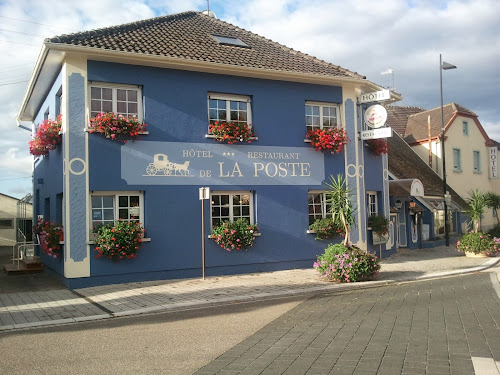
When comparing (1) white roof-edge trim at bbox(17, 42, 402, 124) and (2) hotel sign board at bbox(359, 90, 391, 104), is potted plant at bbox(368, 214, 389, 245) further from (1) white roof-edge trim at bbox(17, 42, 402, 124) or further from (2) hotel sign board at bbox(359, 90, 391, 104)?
(1) white roof-edge trim at bbox(17, 42, 402, 124)

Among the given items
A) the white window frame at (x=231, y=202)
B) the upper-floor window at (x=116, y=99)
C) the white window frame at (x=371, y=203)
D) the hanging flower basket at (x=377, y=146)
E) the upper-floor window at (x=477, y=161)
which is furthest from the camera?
the upper-floor window at (x=477, y=161)

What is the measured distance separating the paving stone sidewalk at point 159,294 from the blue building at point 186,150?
80 cm

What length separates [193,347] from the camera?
650 cm

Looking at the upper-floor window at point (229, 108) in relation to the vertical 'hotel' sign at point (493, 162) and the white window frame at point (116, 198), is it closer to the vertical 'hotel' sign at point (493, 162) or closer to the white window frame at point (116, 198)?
the white window frame at point (116, 198)

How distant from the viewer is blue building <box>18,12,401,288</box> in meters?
12.7

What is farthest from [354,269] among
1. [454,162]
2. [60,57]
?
[454,162]

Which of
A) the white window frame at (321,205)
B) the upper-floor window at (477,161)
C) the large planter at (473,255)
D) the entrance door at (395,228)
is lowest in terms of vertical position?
the large planter at (473,255)

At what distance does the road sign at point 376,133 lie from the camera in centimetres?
1585

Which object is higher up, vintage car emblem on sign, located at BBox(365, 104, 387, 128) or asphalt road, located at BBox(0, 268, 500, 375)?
vintage car emblem on sign, located at BBox(365, 104, 387, 128)

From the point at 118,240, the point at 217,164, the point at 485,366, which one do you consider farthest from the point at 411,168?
the point at 485,366

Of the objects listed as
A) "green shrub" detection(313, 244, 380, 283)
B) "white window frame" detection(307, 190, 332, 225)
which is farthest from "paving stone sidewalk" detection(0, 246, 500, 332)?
"white window frame" detection(307, 190, 332, 225)

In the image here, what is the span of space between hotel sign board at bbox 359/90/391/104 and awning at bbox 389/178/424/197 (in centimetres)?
499

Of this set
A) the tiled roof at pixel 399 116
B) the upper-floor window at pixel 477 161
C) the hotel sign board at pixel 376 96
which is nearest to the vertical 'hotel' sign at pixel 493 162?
the upper-floor window at pixel 477 161

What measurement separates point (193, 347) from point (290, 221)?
9.01 meters
